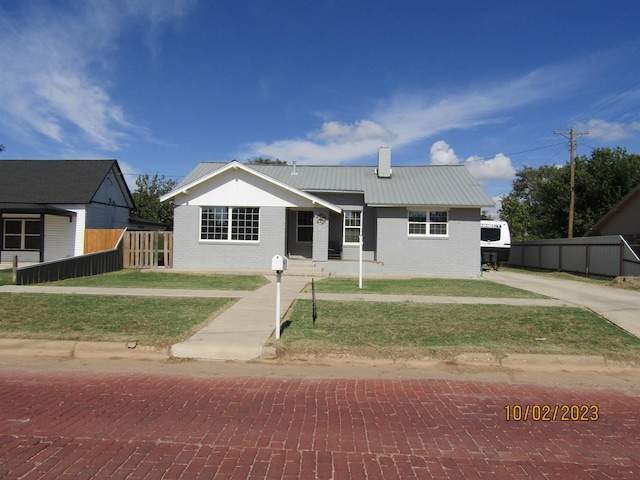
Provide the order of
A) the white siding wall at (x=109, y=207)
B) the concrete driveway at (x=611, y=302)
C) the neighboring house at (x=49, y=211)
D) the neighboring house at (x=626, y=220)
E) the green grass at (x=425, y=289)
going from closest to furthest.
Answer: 1. the concrete driveway at (x=611, y=302)
2. the green grass at (x=425, y=289)
3. the neighboring house at (x=49, y=211)
4. the white siding wall at (x=109, y=207)
5. the neighboring house at (x=626, y=220)

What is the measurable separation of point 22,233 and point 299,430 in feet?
79.2

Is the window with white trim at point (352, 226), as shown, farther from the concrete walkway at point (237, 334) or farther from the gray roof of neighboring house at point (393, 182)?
the concrete walkway at point (237, 334)

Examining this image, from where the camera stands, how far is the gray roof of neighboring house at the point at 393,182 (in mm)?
19641

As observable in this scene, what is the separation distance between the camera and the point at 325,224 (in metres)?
19.2

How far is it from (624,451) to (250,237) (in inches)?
647

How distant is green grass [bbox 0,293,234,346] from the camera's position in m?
7.47

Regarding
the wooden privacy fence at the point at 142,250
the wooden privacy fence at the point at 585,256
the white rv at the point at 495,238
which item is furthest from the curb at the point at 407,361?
the white rv at the point at 495,238

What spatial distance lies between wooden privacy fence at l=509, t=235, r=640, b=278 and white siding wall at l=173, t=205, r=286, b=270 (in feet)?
47.0

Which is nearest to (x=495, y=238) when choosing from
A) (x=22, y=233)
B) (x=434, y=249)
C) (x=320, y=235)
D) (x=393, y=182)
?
(x=393, y=182)

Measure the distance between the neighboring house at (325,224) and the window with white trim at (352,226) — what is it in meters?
0.04

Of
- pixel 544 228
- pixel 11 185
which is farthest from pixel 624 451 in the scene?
pixel 544 228

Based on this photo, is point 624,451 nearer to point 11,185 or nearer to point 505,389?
point 505,389

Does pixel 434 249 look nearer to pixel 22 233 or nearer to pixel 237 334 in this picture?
pixel 237 334

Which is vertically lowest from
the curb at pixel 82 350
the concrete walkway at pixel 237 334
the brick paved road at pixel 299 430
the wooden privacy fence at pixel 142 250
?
the brick paved road at pixel 299 430
